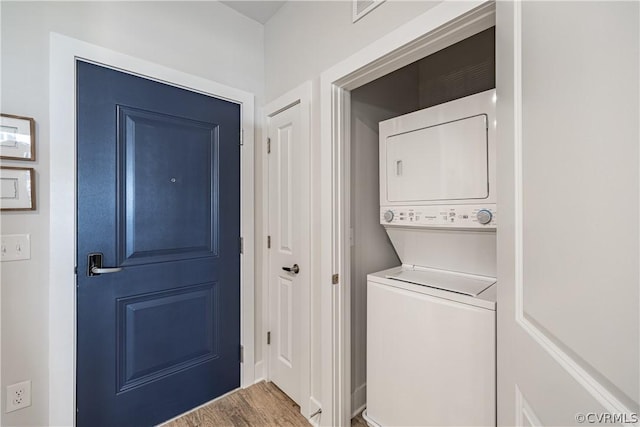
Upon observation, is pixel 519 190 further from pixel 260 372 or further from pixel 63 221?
pixel 260 372

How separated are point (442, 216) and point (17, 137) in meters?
2.01

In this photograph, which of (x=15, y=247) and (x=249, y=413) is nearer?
(x=15, y=247)

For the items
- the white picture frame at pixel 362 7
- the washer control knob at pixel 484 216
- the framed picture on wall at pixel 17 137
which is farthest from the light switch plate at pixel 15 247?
the washer control knob at pixel 484 216

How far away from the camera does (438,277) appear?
1.48 metres

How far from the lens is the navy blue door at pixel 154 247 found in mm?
1416

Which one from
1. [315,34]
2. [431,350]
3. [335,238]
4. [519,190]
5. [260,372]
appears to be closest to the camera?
[519,190]

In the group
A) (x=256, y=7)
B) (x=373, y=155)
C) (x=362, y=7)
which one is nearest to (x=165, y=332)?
(x=373, y=155)

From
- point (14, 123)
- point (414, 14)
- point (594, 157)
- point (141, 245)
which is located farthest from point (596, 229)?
point (14, 123)

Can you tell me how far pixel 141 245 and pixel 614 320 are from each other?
1.86 m

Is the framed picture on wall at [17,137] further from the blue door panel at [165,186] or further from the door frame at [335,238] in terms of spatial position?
the door frame at [335,238]

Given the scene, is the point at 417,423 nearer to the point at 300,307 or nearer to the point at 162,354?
the point at 300,307

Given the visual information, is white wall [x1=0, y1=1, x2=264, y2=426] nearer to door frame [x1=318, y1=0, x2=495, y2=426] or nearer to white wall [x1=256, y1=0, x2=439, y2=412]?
white wall [x1=256, y1=0, x2=439, y2=412]

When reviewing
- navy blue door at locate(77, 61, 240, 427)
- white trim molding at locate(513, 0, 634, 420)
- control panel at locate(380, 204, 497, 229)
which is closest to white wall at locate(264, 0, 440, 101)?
navy blue door at locate(77, 61, 240, 427)

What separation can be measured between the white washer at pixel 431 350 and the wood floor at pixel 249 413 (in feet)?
1.34
